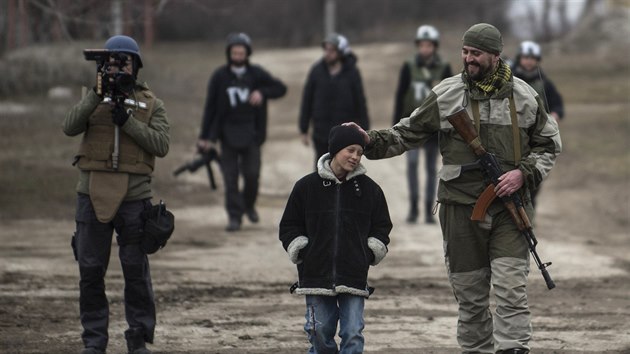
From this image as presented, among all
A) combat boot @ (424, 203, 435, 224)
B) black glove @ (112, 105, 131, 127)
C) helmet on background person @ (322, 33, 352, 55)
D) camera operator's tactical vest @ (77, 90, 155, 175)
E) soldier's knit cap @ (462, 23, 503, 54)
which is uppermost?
helmet on background person @ (322, 33, 352, 55)

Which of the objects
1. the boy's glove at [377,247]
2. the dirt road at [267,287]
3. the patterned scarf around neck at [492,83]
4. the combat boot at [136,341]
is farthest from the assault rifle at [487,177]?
the combat boot at [136,341]

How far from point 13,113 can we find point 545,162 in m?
15.6

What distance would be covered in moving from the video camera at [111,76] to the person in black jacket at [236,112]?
6.45 meters

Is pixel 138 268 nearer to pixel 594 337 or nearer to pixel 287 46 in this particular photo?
pixel 594 337

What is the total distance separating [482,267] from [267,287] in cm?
401

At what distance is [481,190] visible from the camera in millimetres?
7797

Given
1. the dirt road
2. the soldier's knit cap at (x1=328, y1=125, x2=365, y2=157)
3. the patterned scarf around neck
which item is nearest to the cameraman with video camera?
the dirt road

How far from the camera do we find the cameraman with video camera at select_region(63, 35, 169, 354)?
8.28 meters

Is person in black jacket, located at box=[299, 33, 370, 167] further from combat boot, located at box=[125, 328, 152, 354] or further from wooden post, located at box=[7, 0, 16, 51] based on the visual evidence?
wooden post, located at box=[7, 0, 16, 51]

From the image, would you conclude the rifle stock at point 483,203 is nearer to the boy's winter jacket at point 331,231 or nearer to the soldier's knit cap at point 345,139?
the boy's winter jacket at point 331,231

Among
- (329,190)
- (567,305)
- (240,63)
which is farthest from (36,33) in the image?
(329,190)

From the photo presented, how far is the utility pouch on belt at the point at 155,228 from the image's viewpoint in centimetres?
837

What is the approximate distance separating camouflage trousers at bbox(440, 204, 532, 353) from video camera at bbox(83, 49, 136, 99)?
2126 mm

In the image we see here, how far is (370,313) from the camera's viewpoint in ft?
34.1
